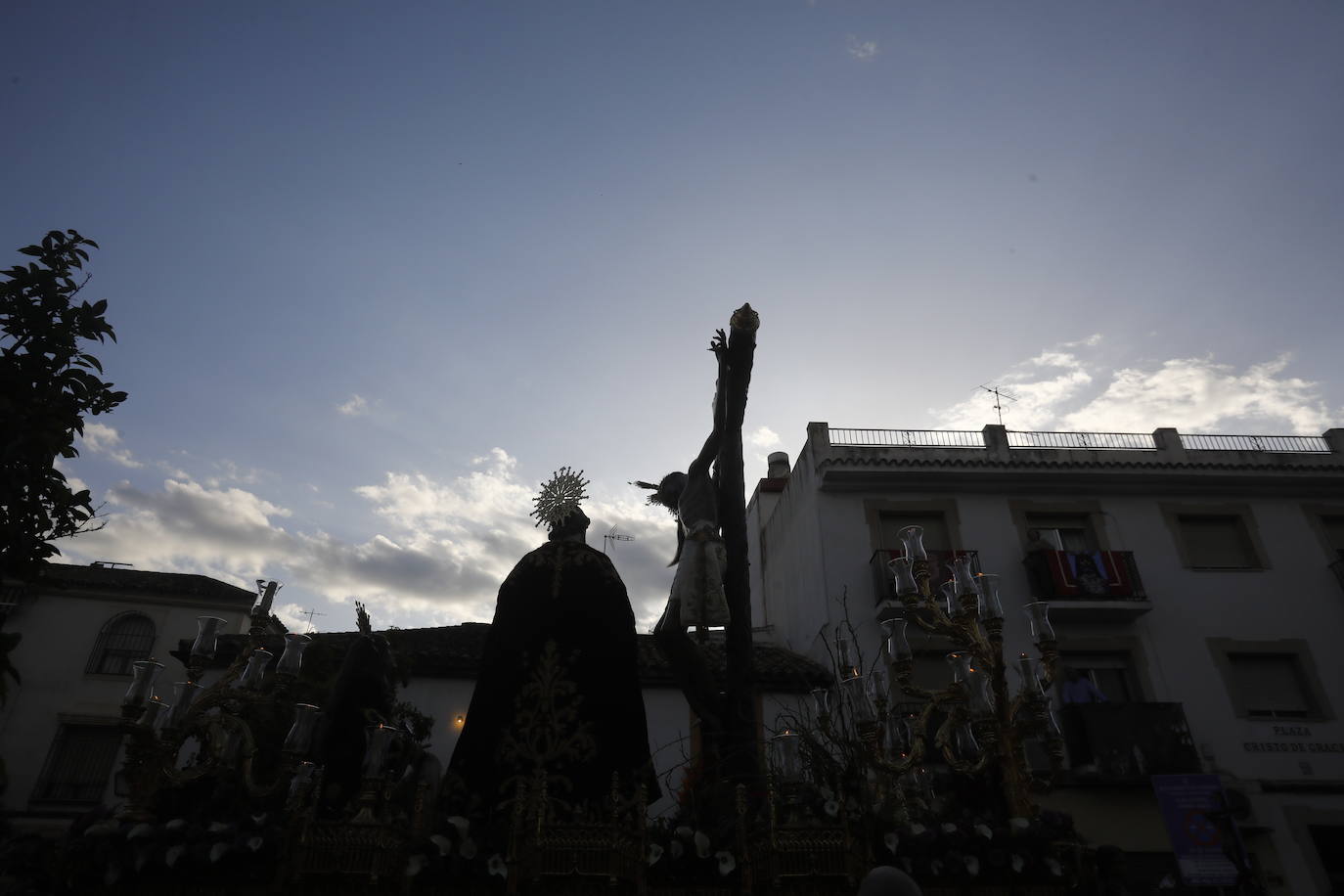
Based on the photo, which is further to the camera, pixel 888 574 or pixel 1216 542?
pixel 1216 542

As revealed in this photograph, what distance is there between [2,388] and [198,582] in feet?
59.9

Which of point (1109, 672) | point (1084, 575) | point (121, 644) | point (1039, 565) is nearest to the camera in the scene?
point (1109, 672)

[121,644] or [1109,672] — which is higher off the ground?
[121,644]

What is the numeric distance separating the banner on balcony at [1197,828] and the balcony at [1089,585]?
23.1 ft

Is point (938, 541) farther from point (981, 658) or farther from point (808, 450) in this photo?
point (981, 658)

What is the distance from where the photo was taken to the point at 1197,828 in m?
8.49

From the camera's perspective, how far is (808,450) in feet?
60.2

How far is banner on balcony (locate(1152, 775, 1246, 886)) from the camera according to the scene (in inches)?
320

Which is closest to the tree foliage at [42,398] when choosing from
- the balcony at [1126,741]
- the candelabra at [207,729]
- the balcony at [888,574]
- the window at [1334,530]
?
the candelabra at [207,729]

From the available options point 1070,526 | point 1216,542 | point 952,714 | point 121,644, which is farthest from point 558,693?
point 121,644

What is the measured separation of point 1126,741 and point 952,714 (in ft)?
33.6

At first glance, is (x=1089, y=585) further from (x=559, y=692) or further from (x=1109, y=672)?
(x=559, y=692)

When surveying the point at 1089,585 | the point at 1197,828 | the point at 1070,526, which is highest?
the point at 1070,526

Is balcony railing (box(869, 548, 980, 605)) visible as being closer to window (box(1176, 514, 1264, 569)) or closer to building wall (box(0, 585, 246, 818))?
window (box(1176, 514, 1264, 569))
